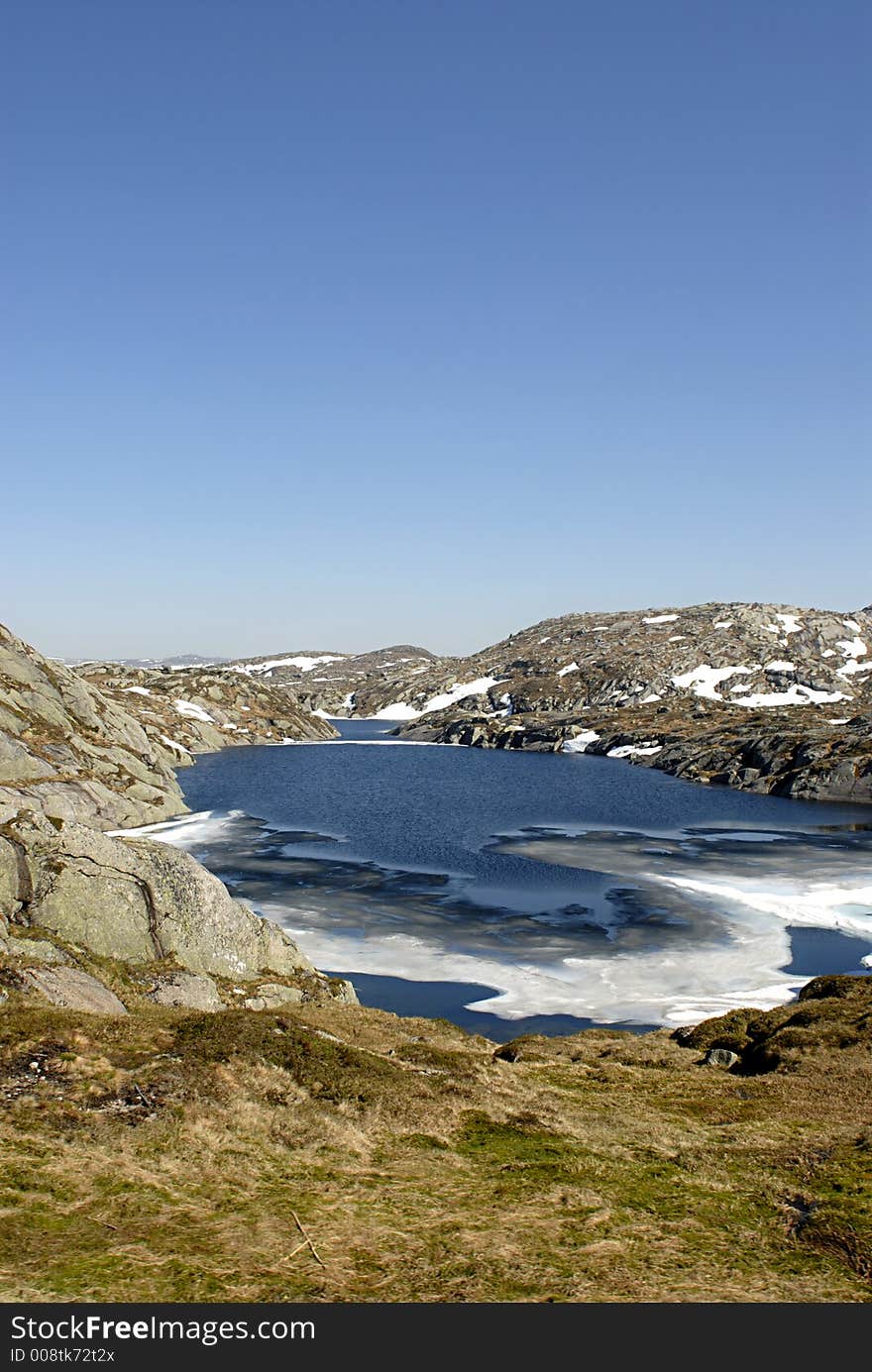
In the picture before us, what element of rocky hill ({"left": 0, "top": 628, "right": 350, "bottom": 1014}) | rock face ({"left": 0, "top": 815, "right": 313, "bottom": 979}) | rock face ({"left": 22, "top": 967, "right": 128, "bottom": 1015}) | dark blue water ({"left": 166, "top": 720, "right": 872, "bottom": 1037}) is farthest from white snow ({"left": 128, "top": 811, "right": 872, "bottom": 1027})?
rock face ({"left": 22, "top": 967, "right": 128, "bottom": 1015})

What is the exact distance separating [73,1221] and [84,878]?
77.6 feet

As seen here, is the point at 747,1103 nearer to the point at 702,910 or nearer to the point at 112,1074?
the point at 112,1074

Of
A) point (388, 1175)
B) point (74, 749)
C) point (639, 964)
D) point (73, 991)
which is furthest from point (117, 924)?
point (74, 749)

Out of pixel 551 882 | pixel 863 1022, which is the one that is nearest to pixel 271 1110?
pixel 863 1022

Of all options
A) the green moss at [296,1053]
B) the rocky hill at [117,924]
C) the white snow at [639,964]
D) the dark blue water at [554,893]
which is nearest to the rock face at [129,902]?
the rocky hill at [117,924]

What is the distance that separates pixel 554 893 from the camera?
2916 inches

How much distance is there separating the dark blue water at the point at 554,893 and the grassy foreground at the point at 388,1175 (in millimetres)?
21326

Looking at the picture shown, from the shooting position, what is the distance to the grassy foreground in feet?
46.1

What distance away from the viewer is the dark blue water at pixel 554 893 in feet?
169

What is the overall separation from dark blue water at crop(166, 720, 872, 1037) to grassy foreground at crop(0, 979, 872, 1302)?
21326 millimetres

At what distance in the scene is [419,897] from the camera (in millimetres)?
72000

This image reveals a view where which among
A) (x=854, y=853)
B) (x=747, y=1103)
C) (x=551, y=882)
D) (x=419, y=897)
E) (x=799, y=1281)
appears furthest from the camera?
(x=854, y=853)

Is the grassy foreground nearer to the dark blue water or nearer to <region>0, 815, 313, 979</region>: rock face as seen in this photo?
<region>0, 815, 313, 979</region>: rock face

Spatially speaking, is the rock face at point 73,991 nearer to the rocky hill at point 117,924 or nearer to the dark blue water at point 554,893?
the rocky hill at point 117,924
